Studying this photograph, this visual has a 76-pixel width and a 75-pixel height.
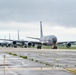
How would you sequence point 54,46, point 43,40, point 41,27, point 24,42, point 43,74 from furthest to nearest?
point 41,27, point 24,42, point 43,40, point 54,46, point 43,74

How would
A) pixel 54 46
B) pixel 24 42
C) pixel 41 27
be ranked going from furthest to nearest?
1. pixel 41 27
2. pixel 24 42
3. pixel 54 46

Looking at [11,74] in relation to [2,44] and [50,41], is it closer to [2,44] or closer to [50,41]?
[50,41]

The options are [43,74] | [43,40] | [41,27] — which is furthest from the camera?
[41,27]

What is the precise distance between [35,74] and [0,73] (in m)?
2.10

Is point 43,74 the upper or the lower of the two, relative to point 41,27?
lower

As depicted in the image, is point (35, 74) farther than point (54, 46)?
No

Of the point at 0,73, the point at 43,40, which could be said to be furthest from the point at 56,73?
the point at 43,40

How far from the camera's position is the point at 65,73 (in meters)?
20.2

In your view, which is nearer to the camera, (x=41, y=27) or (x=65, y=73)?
(x=65, y=73)

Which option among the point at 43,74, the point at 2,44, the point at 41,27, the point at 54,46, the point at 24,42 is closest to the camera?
the point at 43,74

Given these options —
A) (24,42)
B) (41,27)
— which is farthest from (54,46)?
(41,27)

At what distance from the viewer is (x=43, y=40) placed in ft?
340

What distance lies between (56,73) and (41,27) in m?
114

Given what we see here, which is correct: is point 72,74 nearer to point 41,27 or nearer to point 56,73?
point 56,73
